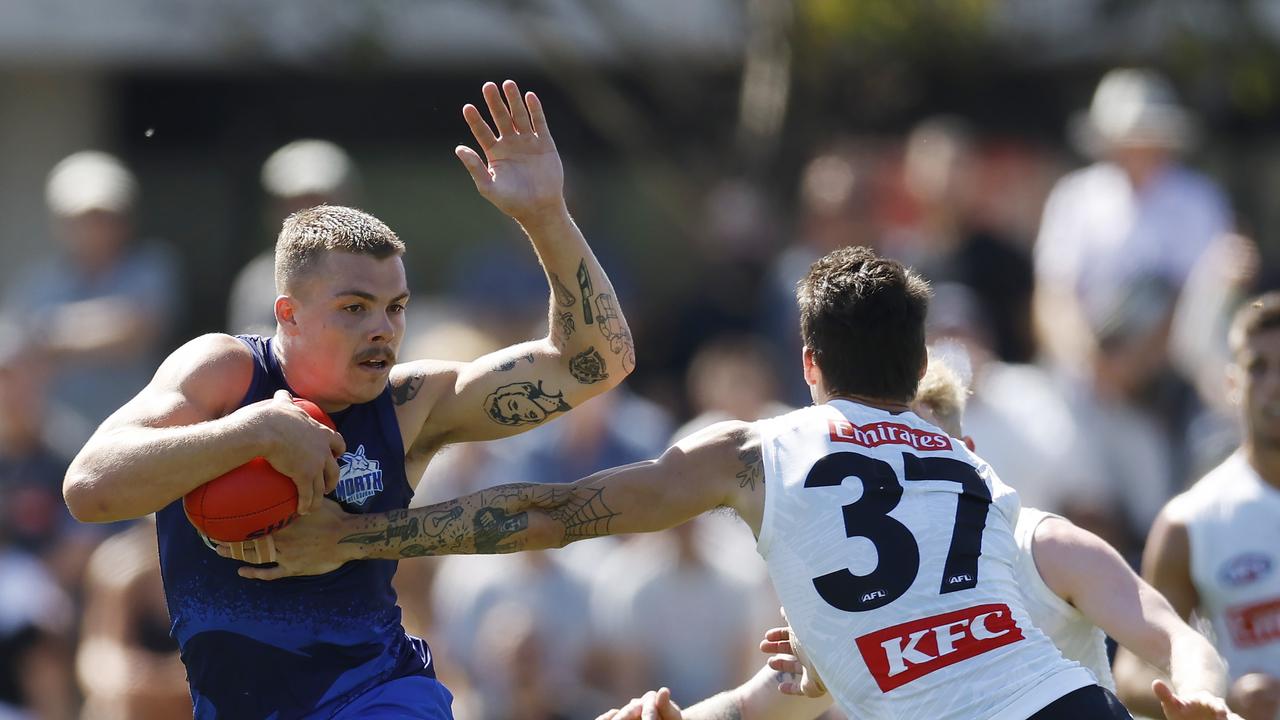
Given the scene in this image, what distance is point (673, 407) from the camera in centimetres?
1127

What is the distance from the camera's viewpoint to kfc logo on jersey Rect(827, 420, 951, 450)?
473 centimetres

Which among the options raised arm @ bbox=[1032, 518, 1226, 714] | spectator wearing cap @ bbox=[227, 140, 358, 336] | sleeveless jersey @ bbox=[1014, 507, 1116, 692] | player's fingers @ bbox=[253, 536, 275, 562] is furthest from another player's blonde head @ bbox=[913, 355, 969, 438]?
spectator wearing cap @ bbox=[227, 140, 358, 336]

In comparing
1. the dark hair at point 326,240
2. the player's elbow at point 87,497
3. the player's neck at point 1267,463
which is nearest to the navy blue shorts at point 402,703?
the player's elbow at point 87,497

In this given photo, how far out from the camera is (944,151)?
10.6m

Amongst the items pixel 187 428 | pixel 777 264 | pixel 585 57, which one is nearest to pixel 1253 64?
pixel 777 264

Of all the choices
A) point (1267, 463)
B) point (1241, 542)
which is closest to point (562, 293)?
point (1241, 542)

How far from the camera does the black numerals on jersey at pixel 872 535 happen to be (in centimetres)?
460

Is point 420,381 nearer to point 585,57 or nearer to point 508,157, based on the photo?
point 508,157

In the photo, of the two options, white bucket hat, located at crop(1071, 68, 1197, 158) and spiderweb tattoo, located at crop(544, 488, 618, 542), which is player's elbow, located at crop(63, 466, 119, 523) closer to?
spiderweb tattoo, located at crop(544, 488, 618, 542)

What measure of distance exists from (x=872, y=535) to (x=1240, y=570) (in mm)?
2288

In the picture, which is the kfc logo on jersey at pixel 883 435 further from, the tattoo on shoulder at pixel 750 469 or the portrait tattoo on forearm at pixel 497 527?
the portrait tattoo on forearm at pixel 497 527

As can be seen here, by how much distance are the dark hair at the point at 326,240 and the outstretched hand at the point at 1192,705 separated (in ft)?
7.93

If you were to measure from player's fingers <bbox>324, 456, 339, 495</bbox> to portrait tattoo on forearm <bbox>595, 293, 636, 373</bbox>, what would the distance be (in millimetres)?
967

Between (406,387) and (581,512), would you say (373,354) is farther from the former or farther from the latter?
(581,512)
